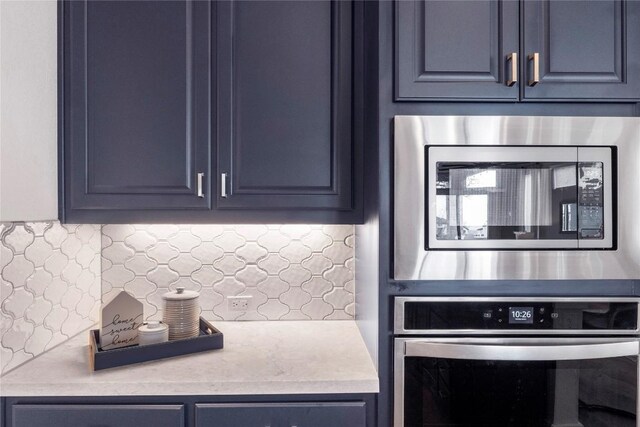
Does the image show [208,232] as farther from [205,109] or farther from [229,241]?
[205,109]

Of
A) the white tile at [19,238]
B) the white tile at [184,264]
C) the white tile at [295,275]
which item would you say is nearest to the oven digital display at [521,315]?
the white tile at [295,275]

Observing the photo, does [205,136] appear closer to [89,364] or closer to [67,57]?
[67,57]

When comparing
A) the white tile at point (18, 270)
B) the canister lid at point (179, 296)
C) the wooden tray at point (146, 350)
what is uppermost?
the white tile at point (18, 270)

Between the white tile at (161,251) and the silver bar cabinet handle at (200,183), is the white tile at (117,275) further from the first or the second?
the silver bar cabinet handle at (200,183)

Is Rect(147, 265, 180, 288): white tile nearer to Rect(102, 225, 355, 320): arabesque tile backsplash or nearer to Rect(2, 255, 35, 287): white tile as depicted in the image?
Rect(102, 225, 355, 320): arabesque tile backsplash

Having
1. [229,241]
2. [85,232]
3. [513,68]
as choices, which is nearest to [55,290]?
[85,232]

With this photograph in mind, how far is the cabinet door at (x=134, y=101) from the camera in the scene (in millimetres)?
1507

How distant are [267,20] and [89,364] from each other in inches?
51.0

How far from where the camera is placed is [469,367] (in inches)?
48.8

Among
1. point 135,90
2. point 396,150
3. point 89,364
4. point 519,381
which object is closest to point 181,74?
point 135,90

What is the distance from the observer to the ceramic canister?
Answer: 4.88 feet

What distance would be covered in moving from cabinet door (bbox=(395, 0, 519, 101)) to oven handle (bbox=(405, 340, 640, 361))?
2.34 feet

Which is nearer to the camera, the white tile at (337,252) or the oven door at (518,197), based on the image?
the oven door at (518,197)

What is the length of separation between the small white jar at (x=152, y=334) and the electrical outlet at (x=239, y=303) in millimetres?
449
